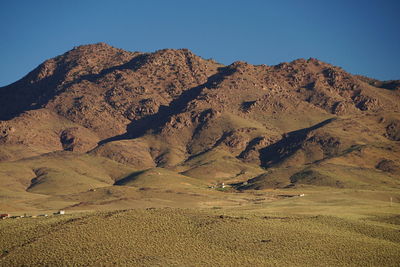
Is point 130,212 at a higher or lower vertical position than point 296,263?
higher

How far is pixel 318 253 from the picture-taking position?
75312 millimetres

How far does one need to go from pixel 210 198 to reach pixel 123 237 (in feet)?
340

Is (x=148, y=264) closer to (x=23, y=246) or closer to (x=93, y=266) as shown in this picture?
(x=93, y=266)

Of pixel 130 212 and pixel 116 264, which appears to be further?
pixel 130 212

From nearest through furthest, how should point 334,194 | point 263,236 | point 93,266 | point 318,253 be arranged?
point 93,266, point 318,253, point 263,236, point 334,194

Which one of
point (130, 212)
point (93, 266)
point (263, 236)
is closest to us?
point (93, 266)

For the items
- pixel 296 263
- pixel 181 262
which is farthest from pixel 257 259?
pixel 181 262

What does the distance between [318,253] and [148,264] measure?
2256cm

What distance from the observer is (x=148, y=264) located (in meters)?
67.9

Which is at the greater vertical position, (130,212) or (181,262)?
(130,212)

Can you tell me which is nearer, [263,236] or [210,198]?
[263,236]

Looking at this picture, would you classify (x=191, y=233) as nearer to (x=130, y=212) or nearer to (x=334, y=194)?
(x=130, y=212)

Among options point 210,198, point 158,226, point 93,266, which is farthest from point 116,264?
point 210,198

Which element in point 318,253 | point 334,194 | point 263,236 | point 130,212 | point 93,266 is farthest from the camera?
point 334,194
